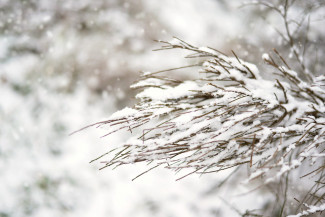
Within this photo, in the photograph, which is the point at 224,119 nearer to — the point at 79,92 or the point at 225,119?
the point at 225,119

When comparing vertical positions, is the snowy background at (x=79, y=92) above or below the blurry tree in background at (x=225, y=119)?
above

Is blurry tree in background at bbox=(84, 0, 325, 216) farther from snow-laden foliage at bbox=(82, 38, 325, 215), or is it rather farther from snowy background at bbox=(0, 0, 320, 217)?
snowy background at bbox=(0, 0, 320, 217)

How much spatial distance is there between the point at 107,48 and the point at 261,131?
13.5ft

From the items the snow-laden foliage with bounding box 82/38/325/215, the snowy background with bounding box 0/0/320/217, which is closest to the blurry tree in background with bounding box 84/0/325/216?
the snow-laden foliage with bounding box 82/38/325/215

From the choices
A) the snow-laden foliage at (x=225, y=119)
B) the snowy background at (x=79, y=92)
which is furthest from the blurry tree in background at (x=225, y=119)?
the snowy background at (x=79, y=92)

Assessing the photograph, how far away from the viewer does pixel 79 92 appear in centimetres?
490

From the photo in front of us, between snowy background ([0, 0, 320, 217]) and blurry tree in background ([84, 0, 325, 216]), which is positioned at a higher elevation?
snowy background ([0, 0, 320, 217])

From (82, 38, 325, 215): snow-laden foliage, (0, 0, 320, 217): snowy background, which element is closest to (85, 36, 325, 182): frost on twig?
(82, 38, 325, 215): snow-laden foliage

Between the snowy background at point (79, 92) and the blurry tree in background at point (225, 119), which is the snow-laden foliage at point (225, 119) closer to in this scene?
the blurry tree in background at point (225, 119)

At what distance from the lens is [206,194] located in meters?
4.24

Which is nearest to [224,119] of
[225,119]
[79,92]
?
[225,119]

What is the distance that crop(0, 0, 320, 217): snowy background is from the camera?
4457mm

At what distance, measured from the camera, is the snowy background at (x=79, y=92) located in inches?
175

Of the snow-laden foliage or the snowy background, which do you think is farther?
the snowy background
